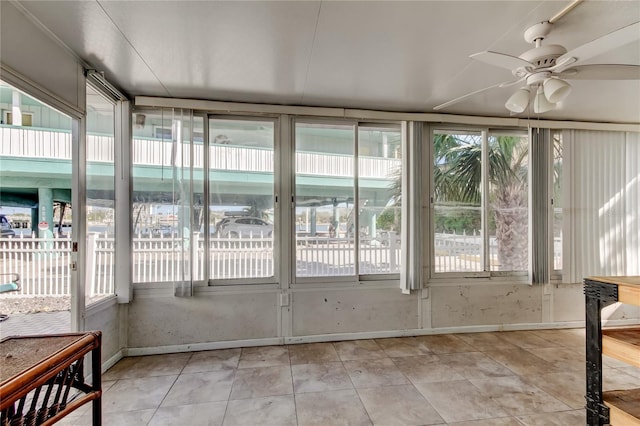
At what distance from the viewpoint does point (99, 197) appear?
267 centimetres

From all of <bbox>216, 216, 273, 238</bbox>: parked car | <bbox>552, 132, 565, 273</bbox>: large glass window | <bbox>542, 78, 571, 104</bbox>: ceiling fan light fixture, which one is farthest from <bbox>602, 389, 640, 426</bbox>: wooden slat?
<bbox>216, 216, 273, 238</bbox>: parked car

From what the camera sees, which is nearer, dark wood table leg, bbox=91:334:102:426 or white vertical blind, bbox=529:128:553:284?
dark wood table leg, bbox=91:334:102:426

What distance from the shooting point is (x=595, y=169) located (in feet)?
12.0

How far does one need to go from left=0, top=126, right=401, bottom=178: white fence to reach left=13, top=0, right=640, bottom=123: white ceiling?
1.71ft

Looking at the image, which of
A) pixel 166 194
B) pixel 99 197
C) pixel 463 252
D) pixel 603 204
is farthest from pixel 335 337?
pixel 603 204

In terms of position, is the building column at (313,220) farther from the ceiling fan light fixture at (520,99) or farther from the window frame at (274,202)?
the ceiling fan light fixture at (520,99)

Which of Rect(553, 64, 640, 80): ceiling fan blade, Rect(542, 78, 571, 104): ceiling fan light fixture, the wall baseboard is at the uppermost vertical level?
Rect(553, 64, 640, 80): ceiling fan blade

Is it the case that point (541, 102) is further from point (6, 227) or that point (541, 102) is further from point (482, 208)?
point (6, 227)

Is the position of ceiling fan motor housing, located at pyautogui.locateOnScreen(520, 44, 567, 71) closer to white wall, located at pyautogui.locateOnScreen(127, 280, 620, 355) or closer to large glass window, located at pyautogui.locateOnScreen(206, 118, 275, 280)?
large glass window, located at pyautogui.locateOnScreen(206, 118, 275, 280)

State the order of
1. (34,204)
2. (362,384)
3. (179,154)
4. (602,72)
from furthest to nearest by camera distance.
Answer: (179,154), (34,204), (362,384), (602,72)

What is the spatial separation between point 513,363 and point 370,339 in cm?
135

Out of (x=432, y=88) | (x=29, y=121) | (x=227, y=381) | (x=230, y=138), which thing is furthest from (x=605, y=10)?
(x=29, y=121)

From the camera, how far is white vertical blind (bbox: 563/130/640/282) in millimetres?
3602

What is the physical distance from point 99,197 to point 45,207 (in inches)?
26.5
